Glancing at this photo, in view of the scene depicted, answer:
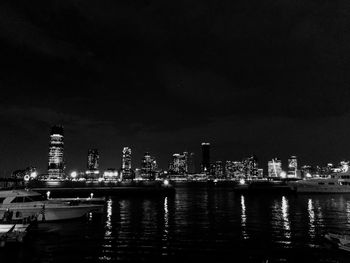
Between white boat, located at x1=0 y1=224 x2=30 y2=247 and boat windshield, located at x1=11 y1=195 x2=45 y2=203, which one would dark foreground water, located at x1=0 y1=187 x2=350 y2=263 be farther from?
boat windshield, located at x1=11 y1=195 x2=45 y2=203

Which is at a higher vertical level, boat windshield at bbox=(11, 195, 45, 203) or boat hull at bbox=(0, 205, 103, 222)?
boat windshield at bbox=(11, 195, 45, 203)

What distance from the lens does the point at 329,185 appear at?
106312mm

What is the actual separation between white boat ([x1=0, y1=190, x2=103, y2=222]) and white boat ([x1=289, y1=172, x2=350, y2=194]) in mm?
88423

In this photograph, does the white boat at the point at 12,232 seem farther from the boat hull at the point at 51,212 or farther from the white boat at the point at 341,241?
the white boat at the point at 341,241

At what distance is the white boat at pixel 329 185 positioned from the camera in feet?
342

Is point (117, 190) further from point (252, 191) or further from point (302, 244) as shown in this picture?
point (302, 244)

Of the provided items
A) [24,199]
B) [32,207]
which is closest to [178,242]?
[32,207]

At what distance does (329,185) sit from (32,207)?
9533 cm

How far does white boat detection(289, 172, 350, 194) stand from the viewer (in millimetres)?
104206

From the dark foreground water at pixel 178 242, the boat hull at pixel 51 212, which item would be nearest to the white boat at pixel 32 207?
the boat hull at pixel 51 212

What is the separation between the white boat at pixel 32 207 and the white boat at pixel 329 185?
88.4m

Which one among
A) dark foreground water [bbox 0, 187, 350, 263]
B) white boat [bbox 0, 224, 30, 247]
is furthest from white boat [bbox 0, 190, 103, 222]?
white boat [bbox 0, 224, 30, 247]

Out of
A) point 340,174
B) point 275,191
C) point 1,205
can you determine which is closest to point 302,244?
point 1,205

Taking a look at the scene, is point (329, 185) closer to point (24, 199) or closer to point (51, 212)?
point (51, 212)
